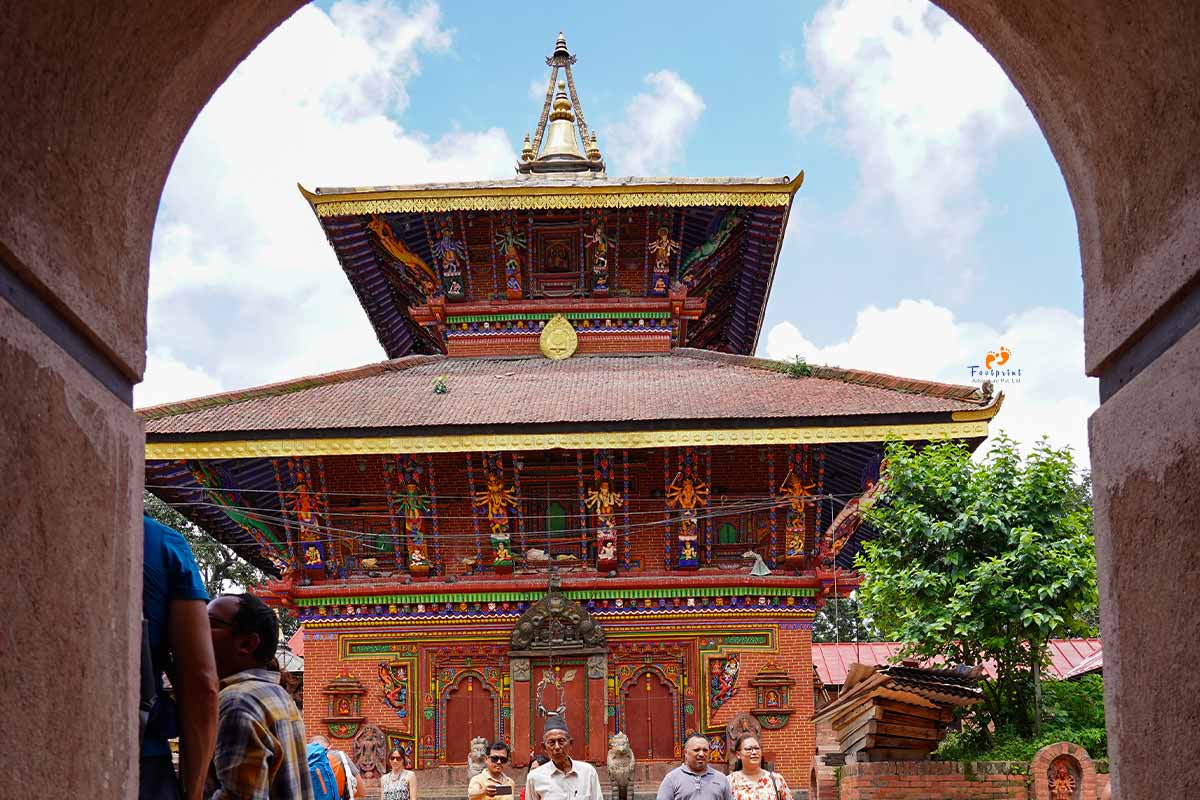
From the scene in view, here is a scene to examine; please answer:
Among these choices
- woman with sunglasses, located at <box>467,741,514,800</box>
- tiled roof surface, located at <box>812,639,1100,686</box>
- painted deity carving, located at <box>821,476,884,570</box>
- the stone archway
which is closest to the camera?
the stone archway

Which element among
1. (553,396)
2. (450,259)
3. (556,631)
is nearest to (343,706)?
(556,631)

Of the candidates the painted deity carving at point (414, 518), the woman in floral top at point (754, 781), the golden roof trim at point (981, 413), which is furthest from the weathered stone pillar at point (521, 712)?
Answer: the woman in floral top at point (754, 781)

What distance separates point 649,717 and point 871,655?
13.6 metres

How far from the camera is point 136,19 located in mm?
4109

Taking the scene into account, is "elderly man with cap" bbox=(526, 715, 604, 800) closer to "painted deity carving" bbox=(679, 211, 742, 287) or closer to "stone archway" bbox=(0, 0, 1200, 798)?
"stone archway" bbox=(0, 0, 1200, 798)

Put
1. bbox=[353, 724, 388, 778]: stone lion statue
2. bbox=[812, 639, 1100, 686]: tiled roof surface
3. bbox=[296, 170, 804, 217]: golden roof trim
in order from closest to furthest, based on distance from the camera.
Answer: bbox=[353, 724, 388, 778]: stone lion statue → bbox=[296, 170, 804, 217]: golden roof trim → bbox=[812, 639, 1100, 686]: tiled roof surface

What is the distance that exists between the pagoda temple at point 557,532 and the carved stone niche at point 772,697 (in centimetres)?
3

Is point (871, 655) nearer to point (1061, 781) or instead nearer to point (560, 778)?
point (1061, 781)

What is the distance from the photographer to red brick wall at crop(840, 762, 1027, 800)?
1275 cm

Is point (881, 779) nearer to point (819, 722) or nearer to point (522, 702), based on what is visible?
point (819, 722)

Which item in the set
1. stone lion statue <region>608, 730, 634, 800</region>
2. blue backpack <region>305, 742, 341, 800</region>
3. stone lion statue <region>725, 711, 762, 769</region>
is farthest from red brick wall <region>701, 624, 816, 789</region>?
blue backpack <region>305, 742, 341, 800</region>

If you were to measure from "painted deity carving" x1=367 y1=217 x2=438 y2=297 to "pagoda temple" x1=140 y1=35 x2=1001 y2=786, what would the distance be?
2.14 metres

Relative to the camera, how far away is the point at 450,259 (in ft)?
65.2

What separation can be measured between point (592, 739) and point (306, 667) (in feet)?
11.8
